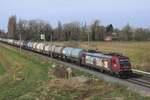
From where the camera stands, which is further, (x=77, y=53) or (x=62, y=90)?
(x=77, y=53)

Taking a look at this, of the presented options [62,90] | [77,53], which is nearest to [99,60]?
[62,90]

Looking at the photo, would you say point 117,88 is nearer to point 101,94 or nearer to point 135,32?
point 101,94

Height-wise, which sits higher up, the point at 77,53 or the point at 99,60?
the point at 77,53

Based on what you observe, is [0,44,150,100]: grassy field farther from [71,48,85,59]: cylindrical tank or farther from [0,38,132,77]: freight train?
[71,48,85,59]: cylindrical tank

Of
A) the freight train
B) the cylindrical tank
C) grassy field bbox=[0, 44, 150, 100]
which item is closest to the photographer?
grassy field bbox=[0, 44, 150, 100]

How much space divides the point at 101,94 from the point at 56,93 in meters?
5.04

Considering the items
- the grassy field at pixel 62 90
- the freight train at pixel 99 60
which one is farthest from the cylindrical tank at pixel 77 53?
the grassy field at pixel 62 90

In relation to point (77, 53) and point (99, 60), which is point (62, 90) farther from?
point (77, 53)

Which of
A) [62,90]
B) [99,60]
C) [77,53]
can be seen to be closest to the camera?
[62,90]

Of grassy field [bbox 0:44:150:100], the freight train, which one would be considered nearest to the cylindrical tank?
the freight train

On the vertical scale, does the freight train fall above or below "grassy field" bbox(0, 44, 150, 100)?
A: above

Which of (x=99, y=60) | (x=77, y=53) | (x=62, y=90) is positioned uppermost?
(x=77, y=53)

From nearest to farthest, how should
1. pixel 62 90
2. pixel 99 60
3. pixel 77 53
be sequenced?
pixel 62 90, pixel 99 60, pixel 77 53

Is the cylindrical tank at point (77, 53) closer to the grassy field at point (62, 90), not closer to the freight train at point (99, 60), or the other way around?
the freight train at point (99, 60)
